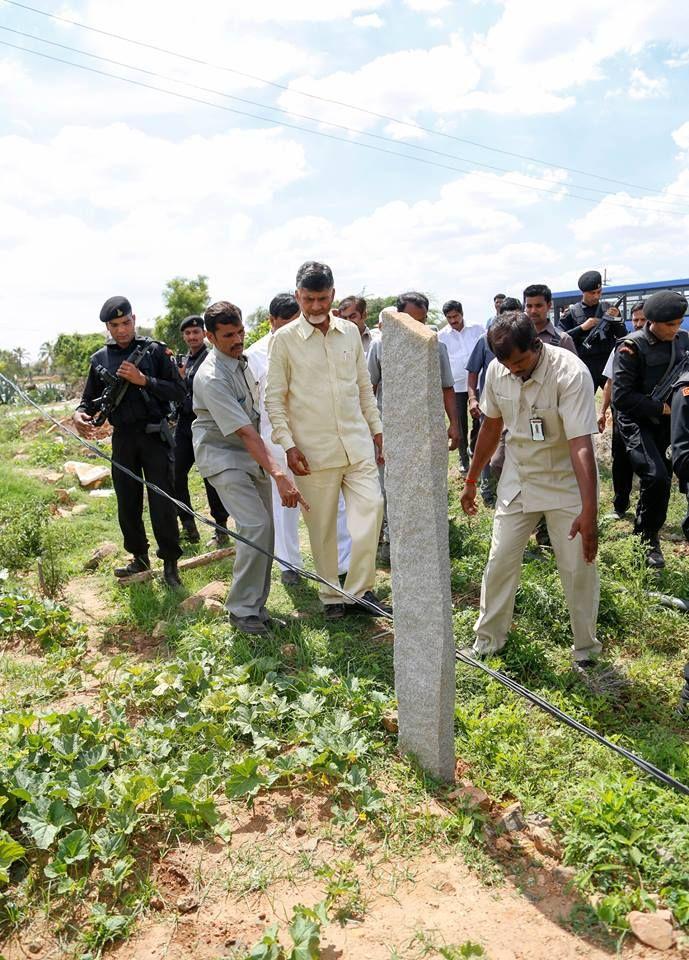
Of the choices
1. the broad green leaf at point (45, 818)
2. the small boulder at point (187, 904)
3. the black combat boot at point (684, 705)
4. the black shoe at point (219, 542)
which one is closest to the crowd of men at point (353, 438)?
the black combat boot at point (684, 705)

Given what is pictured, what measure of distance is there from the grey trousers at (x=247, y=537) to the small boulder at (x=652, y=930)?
2615mm

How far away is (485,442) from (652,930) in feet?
7.93

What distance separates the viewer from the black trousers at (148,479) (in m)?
5.43

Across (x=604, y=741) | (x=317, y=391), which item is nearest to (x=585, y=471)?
(x=604, y=741)

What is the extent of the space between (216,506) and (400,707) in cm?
387

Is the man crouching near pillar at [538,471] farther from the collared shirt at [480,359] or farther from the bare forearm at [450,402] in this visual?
the collared shirt at [480,359]

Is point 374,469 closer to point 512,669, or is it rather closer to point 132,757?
point 512,669

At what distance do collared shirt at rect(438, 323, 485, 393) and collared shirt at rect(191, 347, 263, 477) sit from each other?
3.88 metres

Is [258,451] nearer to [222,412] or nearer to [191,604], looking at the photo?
[222,412]

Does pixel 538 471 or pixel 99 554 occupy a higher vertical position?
pixel 538 471

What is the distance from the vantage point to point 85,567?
6273 mm

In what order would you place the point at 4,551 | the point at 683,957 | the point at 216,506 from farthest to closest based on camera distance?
the point at 216,506 < the point at 4,551 < the point at 683,957

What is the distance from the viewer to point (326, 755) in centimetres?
301

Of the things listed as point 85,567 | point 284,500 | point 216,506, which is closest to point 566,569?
point 284,500
